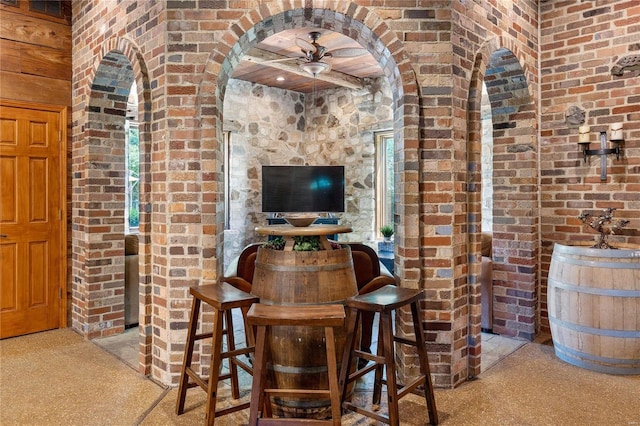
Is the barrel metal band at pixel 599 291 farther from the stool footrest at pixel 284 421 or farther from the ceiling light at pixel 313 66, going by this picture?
the ceiling light at pixel 313 66

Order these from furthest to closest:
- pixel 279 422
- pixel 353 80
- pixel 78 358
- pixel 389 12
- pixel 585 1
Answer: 1. pixel 353 80
2. pixel 585 1
3. pixel 78 358
4. pixel 389 12
5. pixel 279 422

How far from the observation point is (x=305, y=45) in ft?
14.1

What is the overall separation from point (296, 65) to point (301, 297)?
12.0 ft

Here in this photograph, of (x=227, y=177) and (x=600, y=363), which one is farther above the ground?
(x=227, y=177)

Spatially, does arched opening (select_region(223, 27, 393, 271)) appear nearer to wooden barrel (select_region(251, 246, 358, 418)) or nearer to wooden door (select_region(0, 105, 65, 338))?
wooden door (select_region(0, 105, 65, 338))

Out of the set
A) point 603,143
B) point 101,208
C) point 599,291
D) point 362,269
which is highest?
point 603,143

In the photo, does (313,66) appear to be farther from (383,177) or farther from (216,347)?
(216,347)

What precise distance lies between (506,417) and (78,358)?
283 cm

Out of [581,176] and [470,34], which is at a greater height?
[470,34]

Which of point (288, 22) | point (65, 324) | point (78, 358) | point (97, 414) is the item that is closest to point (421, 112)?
point (288, 22)

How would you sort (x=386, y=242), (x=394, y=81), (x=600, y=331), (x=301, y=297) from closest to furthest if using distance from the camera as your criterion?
1. (x=301, y=297)
2. (x=394, y=81)
3. (x=600, y=331)
4. (x=386, y=242)

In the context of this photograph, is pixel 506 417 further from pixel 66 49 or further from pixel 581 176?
pixel 66 49

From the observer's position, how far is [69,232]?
12.9 feet

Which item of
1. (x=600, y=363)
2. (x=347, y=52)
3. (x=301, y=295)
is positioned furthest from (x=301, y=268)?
(x=347, y=52)
